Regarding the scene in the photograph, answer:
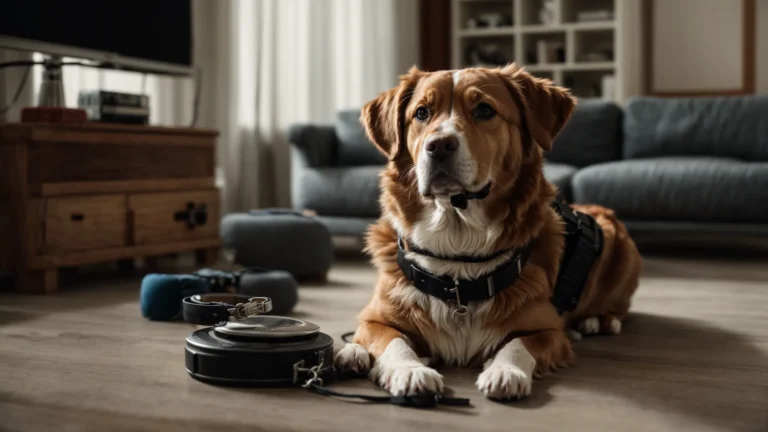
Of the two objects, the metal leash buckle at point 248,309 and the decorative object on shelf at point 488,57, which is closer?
the metal leash buckle at point 248,309

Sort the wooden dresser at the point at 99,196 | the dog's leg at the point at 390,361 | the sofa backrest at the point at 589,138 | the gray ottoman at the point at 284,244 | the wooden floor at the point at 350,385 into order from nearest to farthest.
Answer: the wooden floor at the point at 350,385
the dog's leg at the point at 390,361
the wooden dresser at the point at 99,196
the gray ottoman at the point at 284,244
the sofa backrest at the point at 589,138

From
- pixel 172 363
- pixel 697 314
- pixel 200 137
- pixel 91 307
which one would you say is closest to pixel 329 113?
pixel 200 137

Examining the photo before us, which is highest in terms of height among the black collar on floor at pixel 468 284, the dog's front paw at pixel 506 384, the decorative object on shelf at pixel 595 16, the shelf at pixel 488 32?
the decorative object on shelf at pixel 595 16

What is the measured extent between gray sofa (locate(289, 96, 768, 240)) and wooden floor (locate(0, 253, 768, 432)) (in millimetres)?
1340

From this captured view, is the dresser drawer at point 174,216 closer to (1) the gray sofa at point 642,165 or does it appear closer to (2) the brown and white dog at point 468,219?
(1) the gray sofa at point 642,165

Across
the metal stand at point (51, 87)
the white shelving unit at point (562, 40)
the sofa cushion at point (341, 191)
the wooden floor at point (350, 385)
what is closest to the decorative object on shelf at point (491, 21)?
the white shelving unit at point (562, 40)

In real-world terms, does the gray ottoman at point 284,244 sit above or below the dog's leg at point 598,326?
above

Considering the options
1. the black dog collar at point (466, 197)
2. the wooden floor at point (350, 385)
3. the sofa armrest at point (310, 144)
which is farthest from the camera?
the sofa armrest at point (310, 144)

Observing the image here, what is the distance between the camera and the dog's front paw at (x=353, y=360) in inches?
71.1

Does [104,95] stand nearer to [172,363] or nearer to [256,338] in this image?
[172,363]

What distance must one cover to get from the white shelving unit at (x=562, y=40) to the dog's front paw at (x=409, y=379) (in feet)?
16.0

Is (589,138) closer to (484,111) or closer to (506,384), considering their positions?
(484,111)

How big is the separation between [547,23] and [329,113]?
6.40 ft

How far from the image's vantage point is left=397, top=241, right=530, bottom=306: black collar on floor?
1877 millimetres
